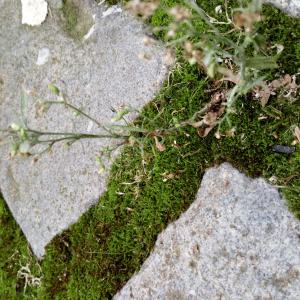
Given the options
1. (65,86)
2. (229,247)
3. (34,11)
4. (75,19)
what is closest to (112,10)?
(75,19)

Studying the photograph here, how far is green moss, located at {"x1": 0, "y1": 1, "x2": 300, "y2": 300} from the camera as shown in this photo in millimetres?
1849

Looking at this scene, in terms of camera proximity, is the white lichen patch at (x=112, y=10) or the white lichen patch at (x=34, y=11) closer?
Answer: the white lichen patch at (x=112, y=10)

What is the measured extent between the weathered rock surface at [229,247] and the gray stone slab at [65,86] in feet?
1.57

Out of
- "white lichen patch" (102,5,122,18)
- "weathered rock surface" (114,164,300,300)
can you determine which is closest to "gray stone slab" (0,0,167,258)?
"white lichen patch" (102,5,122,18)

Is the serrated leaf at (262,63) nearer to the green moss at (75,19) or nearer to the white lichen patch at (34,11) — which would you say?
the green moss at (75,19)

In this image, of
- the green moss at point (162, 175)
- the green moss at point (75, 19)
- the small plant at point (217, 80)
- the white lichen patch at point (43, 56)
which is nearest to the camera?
the small plant at point (217, 80)

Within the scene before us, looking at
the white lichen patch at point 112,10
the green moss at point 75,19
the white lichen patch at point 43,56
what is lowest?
the white lichen patch at point 43,56

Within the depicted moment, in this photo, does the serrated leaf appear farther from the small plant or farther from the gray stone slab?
the gray stone slab

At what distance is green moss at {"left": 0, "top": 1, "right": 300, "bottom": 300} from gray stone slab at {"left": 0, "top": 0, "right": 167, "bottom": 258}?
0.32 feet

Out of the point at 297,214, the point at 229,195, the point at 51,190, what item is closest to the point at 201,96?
the point at 229,195

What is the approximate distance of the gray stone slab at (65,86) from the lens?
2271mm

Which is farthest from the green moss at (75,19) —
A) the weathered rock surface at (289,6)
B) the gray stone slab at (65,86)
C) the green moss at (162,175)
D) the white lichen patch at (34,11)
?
the weathered rock surface at (289,6)

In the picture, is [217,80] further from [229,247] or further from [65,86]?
[65,86]

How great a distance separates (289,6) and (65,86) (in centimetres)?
113
